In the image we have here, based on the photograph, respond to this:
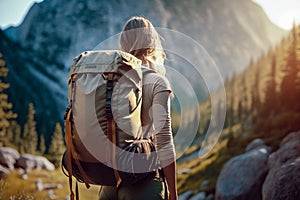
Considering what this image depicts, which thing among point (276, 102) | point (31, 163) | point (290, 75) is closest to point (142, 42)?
point (290, 75)

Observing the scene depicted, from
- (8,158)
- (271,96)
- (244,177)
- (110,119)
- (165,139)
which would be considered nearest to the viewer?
(110,119)

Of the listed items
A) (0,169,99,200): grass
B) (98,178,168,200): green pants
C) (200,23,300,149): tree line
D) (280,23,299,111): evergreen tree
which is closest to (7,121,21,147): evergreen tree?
(0,169,99,200): grass

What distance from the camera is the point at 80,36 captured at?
15912cm

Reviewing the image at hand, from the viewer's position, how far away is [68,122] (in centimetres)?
263

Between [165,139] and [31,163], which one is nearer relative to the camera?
[165,139]

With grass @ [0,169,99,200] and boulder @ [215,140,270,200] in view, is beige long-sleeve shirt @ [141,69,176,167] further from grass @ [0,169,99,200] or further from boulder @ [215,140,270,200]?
grass @ [0,169,99,200]

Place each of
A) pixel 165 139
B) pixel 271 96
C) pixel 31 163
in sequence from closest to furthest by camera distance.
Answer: pixel 165 139
pixel 31 163
pixel 271 96

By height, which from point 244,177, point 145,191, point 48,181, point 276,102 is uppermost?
point 145,191

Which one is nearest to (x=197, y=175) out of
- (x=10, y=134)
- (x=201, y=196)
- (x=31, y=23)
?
(x=201, y=196)

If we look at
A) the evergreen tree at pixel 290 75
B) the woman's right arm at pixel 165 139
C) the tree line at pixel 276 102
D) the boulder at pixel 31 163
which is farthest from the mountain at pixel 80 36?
the woman's right arm at pixel 165 139

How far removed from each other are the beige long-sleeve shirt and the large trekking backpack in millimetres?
62

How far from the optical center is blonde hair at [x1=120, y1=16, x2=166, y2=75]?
2775mm

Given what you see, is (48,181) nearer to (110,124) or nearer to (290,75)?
(290,75)

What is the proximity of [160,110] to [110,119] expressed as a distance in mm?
345
